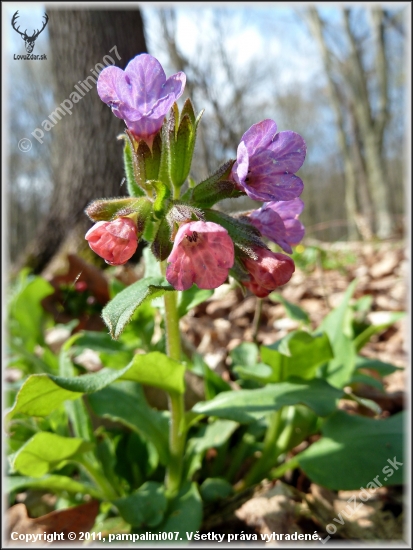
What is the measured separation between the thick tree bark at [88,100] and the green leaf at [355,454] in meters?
1.78

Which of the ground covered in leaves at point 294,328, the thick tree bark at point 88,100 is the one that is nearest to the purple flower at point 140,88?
the ground covered in leaves at point 294,328

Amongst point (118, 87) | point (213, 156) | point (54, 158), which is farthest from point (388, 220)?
point (118, 87)

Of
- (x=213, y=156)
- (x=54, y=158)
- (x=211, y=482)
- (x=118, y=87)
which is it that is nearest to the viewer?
(x=118, y=87)

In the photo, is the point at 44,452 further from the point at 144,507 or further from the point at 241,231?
the point at 241,231

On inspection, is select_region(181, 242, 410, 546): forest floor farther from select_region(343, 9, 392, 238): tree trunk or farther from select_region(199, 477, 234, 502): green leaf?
select_region(343, 9, 392, 238): tree trunk

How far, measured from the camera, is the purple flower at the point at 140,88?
0.93 meters

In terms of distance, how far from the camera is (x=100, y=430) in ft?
4.76

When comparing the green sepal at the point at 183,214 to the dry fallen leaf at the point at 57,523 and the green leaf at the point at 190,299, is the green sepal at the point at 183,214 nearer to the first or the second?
the green leaf at the point at 190,299

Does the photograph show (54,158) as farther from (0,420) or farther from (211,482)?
(211,482)

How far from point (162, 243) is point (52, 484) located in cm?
76

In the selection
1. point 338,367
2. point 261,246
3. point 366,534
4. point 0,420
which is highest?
point 261,246

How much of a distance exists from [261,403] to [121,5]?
2781 millimetres

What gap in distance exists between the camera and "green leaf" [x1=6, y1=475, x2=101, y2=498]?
1.19 metres

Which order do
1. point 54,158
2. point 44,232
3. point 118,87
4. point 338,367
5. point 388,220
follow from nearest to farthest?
point 118,87
point 338,367
point 44,232
point 54,158
point 388,220
